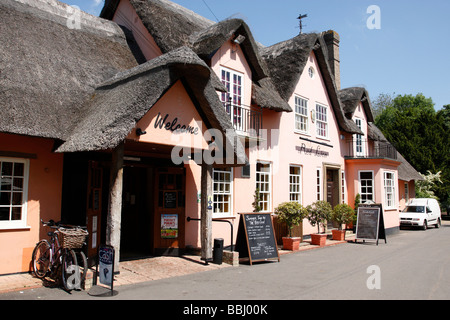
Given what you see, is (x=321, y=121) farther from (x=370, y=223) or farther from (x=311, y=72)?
(x=370, y=223)

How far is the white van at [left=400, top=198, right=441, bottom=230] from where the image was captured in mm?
21562

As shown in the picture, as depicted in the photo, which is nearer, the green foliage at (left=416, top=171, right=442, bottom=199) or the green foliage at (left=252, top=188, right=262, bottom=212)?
the green foliage at (left=252, top=188, right=262, bottom=212)

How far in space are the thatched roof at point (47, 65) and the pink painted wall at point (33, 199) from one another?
86 centimetres

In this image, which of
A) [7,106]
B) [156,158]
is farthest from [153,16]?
[7,106]

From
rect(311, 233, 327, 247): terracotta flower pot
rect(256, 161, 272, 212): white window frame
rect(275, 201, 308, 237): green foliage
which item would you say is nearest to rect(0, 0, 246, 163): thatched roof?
rect(275, 201, 308, 237): green foliage

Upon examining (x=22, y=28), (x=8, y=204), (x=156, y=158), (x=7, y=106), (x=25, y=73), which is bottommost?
(x=8, y=204)

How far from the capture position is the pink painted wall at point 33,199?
7.74 metres

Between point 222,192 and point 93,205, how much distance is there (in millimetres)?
4376

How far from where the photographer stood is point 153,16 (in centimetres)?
1185

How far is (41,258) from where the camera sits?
24.8ft

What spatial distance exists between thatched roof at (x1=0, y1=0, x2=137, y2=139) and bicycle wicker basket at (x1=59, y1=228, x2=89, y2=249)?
200cm

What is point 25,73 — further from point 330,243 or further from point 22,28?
point 330,243

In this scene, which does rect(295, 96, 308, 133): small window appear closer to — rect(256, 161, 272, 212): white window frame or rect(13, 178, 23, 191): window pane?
rect(256, 161, 272, 212): white window frame
